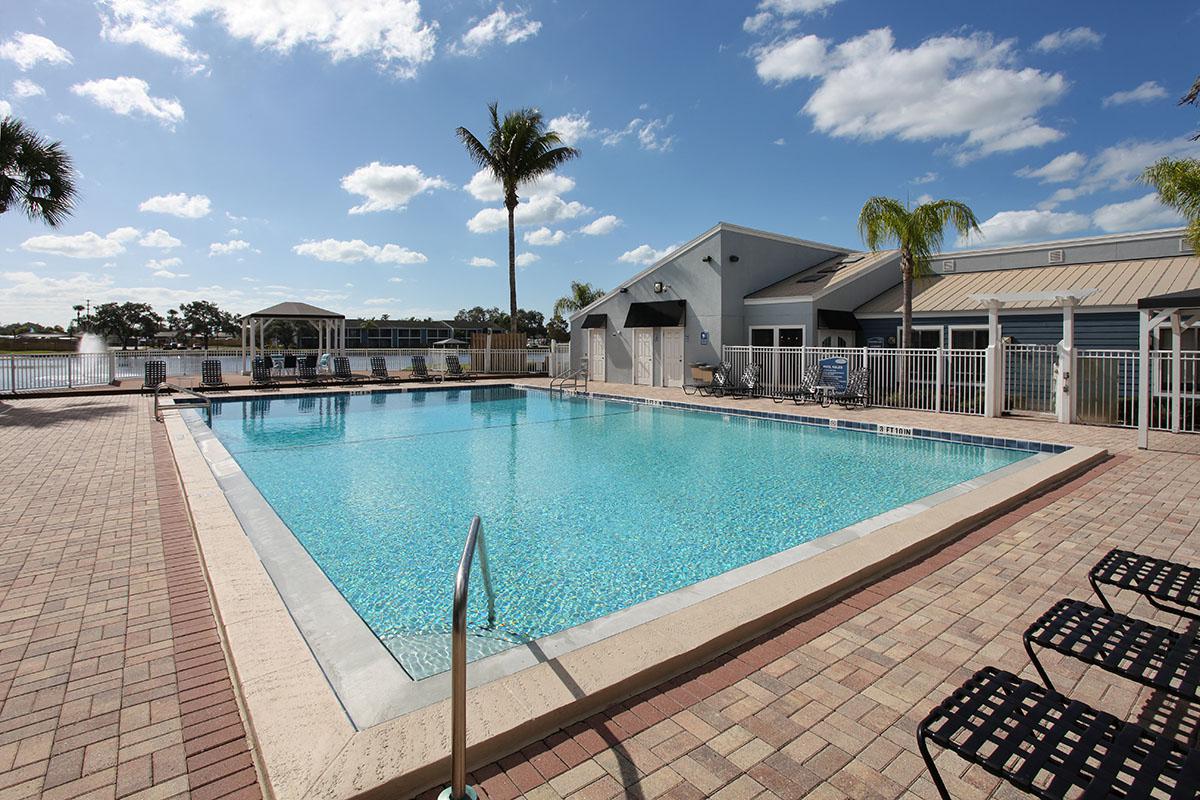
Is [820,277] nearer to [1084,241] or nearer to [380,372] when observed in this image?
[1084,241]

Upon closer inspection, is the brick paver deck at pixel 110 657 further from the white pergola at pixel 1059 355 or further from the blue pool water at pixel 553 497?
the white pergola at pixel 1059 355

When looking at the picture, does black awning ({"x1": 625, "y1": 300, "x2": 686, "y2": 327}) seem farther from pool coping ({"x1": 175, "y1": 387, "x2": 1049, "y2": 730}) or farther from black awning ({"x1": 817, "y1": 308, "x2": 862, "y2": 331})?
pool coping ({"x1": 175, "y1": 387, "x2": 1049, "y2": 730})

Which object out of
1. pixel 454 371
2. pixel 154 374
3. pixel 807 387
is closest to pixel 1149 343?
pixel 807 387

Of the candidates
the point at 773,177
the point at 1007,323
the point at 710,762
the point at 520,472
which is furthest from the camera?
the point at 773,177

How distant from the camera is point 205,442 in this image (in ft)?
30.3

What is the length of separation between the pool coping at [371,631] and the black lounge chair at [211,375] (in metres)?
14.7

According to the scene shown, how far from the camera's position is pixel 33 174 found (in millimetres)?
14766

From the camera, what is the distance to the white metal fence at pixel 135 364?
1653 centimetres

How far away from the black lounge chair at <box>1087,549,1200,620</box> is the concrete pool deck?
455mm

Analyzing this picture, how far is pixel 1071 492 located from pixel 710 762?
20.1 feet

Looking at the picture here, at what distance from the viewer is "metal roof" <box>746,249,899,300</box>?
58.6 ft

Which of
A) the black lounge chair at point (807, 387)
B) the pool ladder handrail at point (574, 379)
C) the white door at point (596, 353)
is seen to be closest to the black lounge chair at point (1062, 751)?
the black lounge chair at point (807, 387)

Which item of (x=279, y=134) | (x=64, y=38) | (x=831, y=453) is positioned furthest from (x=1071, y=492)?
(x=279, y=134)

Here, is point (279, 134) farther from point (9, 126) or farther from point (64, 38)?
Result: point (9, 126)
